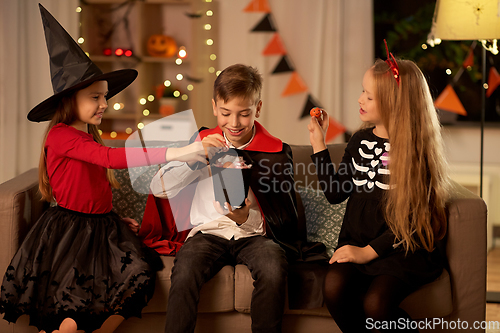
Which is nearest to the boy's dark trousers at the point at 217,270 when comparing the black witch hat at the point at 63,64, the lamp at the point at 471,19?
the black witch hat at the point at 63,64

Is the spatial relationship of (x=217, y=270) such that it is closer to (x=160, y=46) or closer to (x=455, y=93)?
(x=455, y=93)

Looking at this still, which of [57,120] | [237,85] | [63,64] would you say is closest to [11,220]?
[57,120]

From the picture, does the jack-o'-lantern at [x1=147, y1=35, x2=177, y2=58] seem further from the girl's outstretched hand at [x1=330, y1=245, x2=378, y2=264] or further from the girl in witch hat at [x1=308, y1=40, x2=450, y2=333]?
the girl's outstretched hand at [x1=330, y1=245, x2=378, y2=264]

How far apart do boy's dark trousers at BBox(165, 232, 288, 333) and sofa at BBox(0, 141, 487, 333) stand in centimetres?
6

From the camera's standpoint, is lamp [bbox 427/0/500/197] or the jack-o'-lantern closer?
lamp [bbox 427/0/500/197]

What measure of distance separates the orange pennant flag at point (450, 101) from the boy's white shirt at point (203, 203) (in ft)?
6.39

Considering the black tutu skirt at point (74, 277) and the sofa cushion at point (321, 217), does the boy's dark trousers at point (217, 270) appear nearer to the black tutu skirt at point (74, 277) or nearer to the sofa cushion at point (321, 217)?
the black tutu skirt at point (74, 277)

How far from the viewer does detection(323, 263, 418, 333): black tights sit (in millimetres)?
1430

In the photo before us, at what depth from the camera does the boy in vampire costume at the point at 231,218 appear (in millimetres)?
1500

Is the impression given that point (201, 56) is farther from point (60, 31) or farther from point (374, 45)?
point (60, 31)

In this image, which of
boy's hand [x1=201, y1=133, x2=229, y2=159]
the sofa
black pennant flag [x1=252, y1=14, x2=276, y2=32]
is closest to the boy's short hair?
boy's hand [x1=201, y1=133, x2=229, y2=159]

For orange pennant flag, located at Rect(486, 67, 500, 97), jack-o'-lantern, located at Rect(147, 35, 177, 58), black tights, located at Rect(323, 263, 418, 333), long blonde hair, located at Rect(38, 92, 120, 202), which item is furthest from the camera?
jack-o'-lantern, located at Rect(147, 35, 177, 58)

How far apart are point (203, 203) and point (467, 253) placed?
0.97 metres

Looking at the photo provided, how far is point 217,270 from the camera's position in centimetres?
162
